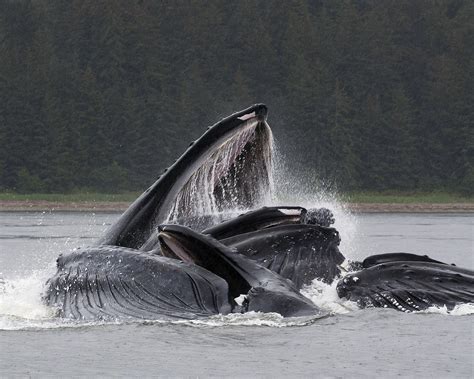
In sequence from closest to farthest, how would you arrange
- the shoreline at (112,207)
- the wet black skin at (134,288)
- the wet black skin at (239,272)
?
the wet black skin at (239,272) < the wet black skin at (134,288) < the shoreline at (112,207)

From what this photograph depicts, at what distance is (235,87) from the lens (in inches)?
2468

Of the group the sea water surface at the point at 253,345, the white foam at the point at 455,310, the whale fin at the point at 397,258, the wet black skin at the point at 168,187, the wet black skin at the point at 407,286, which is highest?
the wet black skin at the point at 168,187

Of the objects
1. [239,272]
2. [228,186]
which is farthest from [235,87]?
[239,272]

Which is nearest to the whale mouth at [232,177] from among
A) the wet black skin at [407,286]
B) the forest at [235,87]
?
the wet black skin at [407,286]

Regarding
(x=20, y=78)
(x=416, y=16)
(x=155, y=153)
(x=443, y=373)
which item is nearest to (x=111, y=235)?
(x=443, y=373)

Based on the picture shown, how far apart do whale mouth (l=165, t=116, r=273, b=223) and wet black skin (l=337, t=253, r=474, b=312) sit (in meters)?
1.49

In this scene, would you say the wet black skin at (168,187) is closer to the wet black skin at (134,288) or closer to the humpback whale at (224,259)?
the humpback whale at (224,259)

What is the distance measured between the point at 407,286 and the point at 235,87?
51.3m

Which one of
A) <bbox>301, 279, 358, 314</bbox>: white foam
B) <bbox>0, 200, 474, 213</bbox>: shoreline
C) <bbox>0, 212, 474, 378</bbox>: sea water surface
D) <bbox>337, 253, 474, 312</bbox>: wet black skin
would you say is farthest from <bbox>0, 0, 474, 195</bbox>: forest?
<bbox>0, 212, 474, 378</bbox>: sea water surface

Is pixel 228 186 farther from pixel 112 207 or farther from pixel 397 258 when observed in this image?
pixel 112 207

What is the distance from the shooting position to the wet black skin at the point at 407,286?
1158cm

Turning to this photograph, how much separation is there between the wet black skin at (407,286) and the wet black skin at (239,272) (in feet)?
2.63

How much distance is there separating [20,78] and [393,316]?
52.9 m

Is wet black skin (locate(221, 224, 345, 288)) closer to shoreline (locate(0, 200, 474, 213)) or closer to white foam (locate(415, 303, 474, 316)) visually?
white foam (locate(415, 303, 474, 316))
